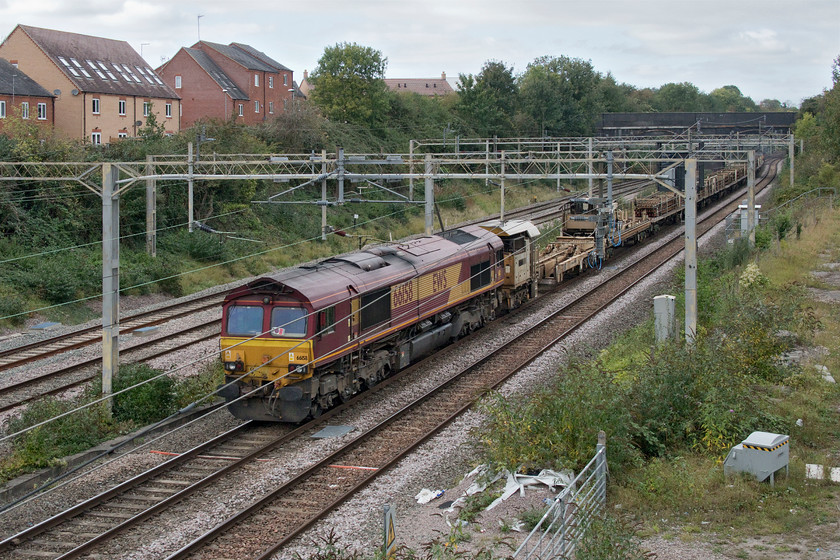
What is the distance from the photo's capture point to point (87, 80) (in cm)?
4759

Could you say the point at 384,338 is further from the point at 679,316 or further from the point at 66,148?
the point at 66,148

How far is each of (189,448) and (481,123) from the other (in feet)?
224

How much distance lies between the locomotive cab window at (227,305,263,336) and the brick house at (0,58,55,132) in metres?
30.2

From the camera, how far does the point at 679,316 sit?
22656mm

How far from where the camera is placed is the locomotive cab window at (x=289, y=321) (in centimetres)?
1587

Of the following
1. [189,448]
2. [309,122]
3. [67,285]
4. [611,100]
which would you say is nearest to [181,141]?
[309,122]

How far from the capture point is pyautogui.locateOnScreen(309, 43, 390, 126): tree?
66250mm

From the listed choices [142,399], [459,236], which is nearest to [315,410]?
[142,399]

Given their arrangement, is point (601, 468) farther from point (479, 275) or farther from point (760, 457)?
point (479, 275)

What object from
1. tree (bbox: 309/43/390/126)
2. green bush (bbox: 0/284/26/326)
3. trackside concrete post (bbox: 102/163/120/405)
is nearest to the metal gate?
trackside concrete post (bbox: 102/163/120/405)

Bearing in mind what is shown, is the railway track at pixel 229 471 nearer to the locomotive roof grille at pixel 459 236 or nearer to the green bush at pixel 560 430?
the green bush at pixel 560 430

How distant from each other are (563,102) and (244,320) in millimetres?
75475

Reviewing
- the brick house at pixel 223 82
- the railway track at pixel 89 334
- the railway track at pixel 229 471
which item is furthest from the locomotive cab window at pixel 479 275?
the brick house at pixel 223 82

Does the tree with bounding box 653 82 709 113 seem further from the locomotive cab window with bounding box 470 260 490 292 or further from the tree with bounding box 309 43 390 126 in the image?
the locomotive cab window with bounding box 470 260 490 292
